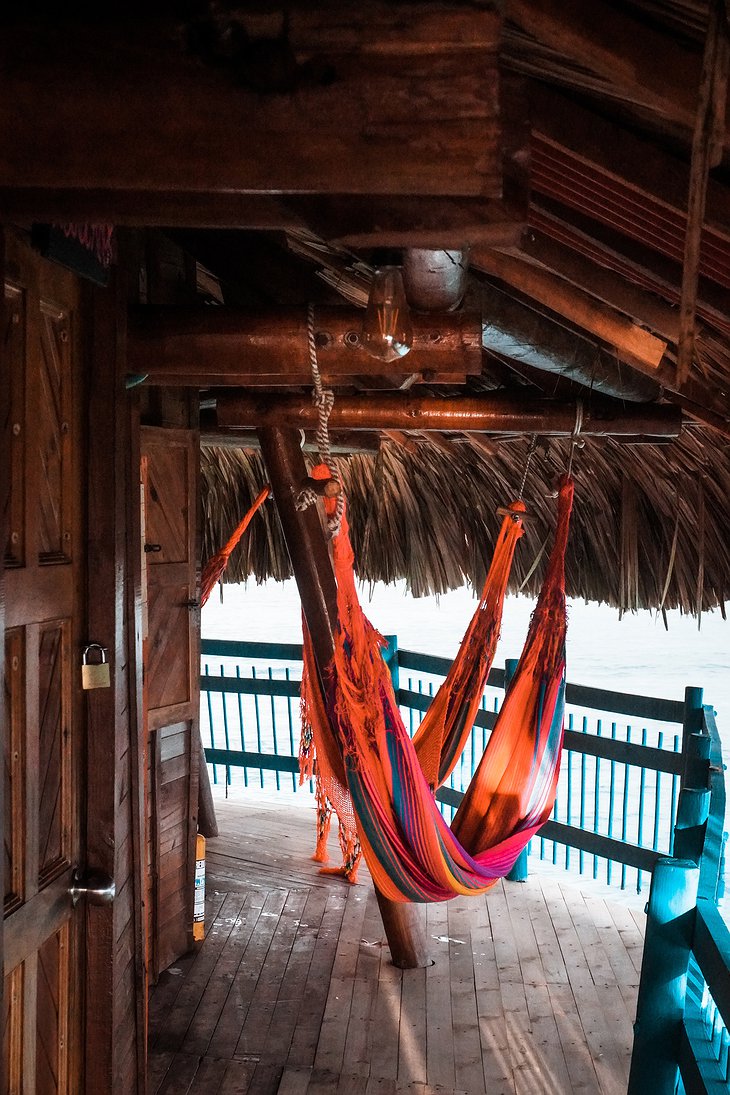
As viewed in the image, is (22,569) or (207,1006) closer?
(22,569)

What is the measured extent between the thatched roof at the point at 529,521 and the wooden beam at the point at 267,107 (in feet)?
8.64

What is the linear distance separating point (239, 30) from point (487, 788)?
7.24 feet

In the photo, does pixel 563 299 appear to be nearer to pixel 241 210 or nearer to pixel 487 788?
pixel 241 210

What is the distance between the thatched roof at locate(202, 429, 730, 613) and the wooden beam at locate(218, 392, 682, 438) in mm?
553

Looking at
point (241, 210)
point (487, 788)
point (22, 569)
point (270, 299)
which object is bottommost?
point (487, 788)

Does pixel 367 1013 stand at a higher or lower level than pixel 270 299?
lower

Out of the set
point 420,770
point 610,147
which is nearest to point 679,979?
point 420,770

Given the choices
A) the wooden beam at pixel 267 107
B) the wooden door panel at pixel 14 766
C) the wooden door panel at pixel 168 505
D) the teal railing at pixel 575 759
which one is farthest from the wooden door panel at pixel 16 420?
the teal railing at pixel 575 759

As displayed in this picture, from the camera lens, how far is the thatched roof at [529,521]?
3.91 meters

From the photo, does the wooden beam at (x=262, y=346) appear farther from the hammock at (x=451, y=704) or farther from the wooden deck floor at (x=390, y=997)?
the wooden deck floor at (x=390, y=997)

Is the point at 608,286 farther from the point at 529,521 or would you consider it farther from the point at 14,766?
the point at 529,521

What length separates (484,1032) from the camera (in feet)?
9.00

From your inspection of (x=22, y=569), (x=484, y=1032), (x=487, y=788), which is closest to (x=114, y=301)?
(x=22, y=569)

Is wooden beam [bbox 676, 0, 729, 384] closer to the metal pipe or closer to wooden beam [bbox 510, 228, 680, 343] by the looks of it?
wooden beam [bbox 510, 228, 680, 343]
